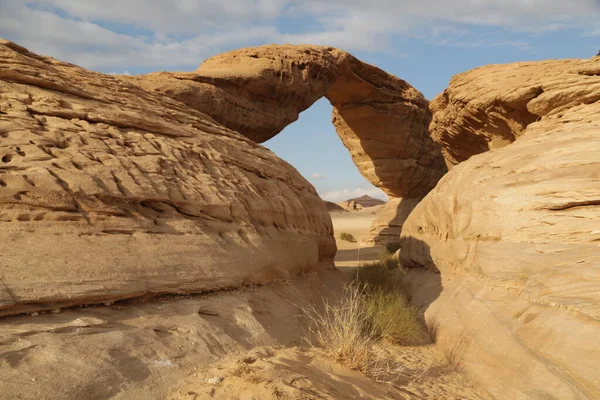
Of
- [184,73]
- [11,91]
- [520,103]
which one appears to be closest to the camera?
[11,91]

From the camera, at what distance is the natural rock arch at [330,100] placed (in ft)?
42.7

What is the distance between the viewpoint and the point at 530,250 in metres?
5.16

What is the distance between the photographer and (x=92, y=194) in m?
4.41

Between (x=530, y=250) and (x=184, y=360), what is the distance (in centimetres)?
375

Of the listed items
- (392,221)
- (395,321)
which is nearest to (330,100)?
(392,221)

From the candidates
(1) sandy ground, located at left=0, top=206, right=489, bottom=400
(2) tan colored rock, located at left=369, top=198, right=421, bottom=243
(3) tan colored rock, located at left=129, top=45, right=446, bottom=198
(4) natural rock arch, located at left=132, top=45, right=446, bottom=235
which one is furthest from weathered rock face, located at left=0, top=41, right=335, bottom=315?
(2) tan colored rock, located at left=369, top=198, right=421, bottom=243

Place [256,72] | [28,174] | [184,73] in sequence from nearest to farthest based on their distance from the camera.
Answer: [28,174] < [184,73] < [256,72]

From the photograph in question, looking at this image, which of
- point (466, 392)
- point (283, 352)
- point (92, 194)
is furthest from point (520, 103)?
point (92, 194)

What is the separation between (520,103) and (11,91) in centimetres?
815

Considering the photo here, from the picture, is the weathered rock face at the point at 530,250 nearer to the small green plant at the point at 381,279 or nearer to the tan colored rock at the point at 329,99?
the small green plant at the point at 381,279

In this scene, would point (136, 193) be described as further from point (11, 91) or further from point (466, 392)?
point (466, 392)

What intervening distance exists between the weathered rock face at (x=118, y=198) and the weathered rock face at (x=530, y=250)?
7.90ft

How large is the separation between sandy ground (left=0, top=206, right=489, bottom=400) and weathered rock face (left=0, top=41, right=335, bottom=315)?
0.22 meters

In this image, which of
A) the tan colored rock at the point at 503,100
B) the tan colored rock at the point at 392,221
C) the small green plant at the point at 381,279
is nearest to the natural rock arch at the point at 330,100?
the tan colored rock at the point at 392,221
